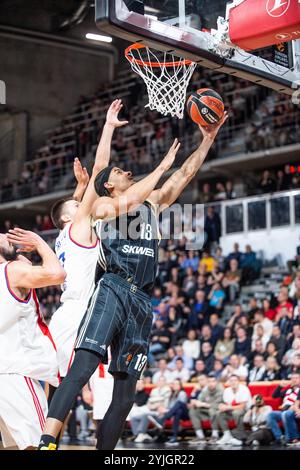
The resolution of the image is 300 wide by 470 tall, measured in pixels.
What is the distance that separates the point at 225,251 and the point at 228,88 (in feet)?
15.6

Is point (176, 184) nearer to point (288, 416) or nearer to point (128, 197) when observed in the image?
point (128, 197)

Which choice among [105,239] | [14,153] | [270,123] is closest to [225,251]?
[270,123]

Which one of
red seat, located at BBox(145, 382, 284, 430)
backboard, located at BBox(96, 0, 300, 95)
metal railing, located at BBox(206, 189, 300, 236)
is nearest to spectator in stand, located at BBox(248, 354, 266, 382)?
red seat, located at BBox(145, 382, 284, 430)

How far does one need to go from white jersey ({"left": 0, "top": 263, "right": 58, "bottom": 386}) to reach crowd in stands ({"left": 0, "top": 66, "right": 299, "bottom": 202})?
13.3 m

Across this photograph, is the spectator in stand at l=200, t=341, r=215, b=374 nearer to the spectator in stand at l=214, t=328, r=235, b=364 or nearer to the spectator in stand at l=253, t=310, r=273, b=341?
the spectator in stand at l=214, t=328, r=235, b=364

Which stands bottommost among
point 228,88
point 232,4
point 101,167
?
point 101,167

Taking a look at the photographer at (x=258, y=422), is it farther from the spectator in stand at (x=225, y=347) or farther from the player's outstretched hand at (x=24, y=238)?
the player's outstretched hand at (x=24, y=238)

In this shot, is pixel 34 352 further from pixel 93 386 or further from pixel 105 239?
pixel 93 386

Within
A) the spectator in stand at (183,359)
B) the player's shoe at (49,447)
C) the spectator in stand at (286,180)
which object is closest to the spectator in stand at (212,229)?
the spectator in stand at (286,180)

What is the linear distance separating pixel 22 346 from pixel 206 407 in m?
7.48

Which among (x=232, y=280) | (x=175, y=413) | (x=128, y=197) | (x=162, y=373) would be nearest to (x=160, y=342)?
(x=162, y=373)

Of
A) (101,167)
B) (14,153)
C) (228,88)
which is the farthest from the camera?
(14,153)

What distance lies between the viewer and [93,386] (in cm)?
717

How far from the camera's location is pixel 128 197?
5395 mm
